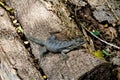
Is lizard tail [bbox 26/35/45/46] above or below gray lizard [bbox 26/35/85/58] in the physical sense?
above

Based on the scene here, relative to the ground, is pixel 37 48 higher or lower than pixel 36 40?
lower

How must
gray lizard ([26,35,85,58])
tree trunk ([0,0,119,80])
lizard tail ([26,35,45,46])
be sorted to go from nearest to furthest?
tree trunk ([0,0,119,80])
gray lizard ([26,35,85,58])
lizard tail ([26,35,45,46])

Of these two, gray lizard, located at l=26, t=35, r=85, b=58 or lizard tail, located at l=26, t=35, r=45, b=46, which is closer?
gray lizard, located at l=26, t=35, r=85, b=58

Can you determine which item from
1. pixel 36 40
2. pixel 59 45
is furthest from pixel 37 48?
pixel 59 45

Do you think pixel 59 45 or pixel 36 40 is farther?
pixel 36 40

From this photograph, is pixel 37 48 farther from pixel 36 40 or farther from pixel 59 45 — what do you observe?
pixel 59 45

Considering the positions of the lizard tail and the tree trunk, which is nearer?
the tree trunk

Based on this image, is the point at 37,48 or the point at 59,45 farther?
the point at 37,48

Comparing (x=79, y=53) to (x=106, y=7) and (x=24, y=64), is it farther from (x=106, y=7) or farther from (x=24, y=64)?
(x=106, y=7)

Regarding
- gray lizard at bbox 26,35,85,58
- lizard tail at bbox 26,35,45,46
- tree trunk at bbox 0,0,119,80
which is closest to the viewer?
tree trunk at bbox 0,0,119,80

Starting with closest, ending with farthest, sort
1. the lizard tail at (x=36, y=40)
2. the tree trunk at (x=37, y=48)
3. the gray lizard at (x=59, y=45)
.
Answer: the tree trunk at (x=37, y=48), the gray lizard at (x=59, y=45), the lizard tail at (x=36, y=40)

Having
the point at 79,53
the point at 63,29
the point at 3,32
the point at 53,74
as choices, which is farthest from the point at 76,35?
the point at 3,32
